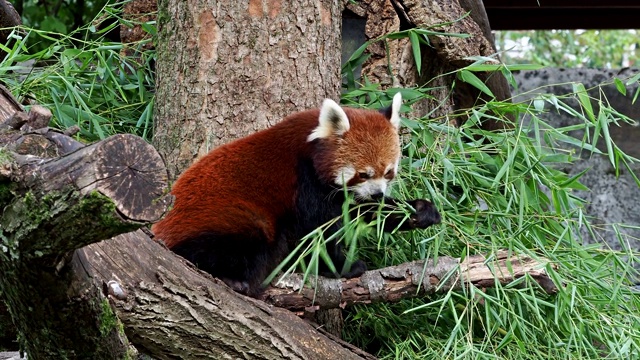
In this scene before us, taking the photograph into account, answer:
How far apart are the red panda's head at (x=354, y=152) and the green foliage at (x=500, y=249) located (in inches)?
7.0

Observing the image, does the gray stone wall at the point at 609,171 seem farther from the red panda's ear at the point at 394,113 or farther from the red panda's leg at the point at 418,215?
the red panda's leg at the point at 418,215

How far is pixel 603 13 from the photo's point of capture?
607 centimetres

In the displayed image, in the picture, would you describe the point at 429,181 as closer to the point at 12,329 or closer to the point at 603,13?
the point at 12,329

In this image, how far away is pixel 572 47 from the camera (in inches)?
399

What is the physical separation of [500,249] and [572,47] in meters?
7.64

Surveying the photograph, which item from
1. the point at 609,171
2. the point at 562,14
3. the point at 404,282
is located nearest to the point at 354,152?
the point at 404,282

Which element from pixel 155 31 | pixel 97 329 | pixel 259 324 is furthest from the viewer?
pixel 155 31

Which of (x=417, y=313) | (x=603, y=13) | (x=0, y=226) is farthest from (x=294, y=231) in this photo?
(x=603, y=13)

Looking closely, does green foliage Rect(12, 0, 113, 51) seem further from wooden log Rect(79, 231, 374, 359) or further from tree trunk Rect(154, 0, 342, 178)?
wooden log Rect(79, 231, 374, 359)

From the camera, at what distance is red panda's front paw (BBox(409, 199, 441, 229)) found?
3072mm

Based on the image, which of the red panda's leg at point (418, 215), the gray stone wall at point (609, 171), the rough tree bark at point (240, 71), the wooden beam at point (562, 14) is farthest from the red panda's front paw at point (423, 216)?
the gray stone wall at point (609, 171)

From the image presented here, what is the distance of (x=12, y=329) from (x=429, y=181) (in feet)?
5.57

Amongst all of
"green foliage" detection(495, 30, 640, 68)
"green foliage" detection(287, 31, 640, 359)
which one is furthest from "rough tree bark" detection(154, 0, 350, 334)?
"green foliage" detection(495, 30, 640, 68)

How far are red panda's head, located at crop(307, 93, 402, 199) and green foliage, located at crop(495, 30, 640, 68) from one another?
6.71 meters
